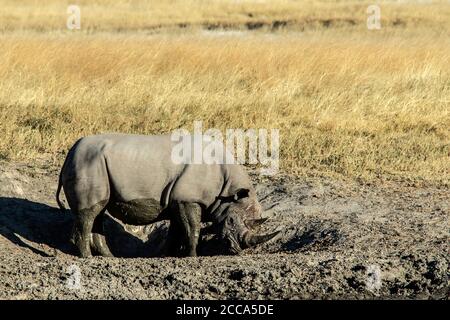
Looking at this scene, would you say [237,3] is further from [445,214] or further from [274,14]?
[445,214]

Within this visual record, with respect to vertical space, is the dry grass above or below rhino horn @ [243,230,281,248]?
above

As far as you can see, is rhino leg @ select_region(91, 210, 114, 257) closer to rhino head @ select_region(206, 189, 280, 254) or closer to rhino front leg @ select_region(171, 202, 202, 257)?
rhino front leg @ select_region(171, 202, 202, 257)

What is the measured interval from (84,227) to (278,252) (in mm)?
1596

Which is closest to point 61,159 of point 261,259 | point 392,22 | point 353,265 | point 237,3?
point 261,259

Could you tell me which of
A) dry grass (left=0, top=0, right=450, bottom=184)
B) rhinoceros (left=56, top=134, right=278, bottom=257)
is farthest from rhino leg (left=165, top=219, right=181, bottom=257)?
dry grass (left=0, top=0, right=450, bottom=184)

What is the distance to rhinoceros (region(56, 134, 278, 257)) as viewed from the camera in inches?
319

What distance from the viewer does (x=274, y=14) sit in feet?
98.6

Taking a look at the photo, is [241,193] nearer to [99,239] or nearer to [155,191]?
[155,191]

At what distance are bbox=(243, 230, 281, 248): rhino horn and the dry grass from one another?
2.02 meters

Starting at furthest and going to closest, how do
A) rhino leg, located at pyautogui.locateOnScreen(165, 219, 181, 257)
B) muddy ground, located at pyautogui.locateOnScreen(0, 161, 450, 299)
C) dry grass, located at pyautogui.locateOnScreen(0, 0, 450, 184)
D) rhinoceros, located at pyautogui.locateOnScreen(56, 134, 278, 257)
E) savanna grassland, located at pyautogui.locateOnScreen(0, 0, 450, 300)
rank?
dry grass, located at pyautogui.locateOnScreen(0, 0, 450, 184), rhino leg, located at pyautogui.locateOnScreen(165, 219, 181, 257), rhinoceros, located at pyautogui.locateOnScreen(56, 134, 278, 257), savanna grassland, located at pyautogui.locateOnScreen(0, 0, 450, 300), muddy ground, located at pyautogui.locateOnScreen(0, 161, 450, 299)

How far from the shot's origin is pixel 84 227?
8.25 meters
